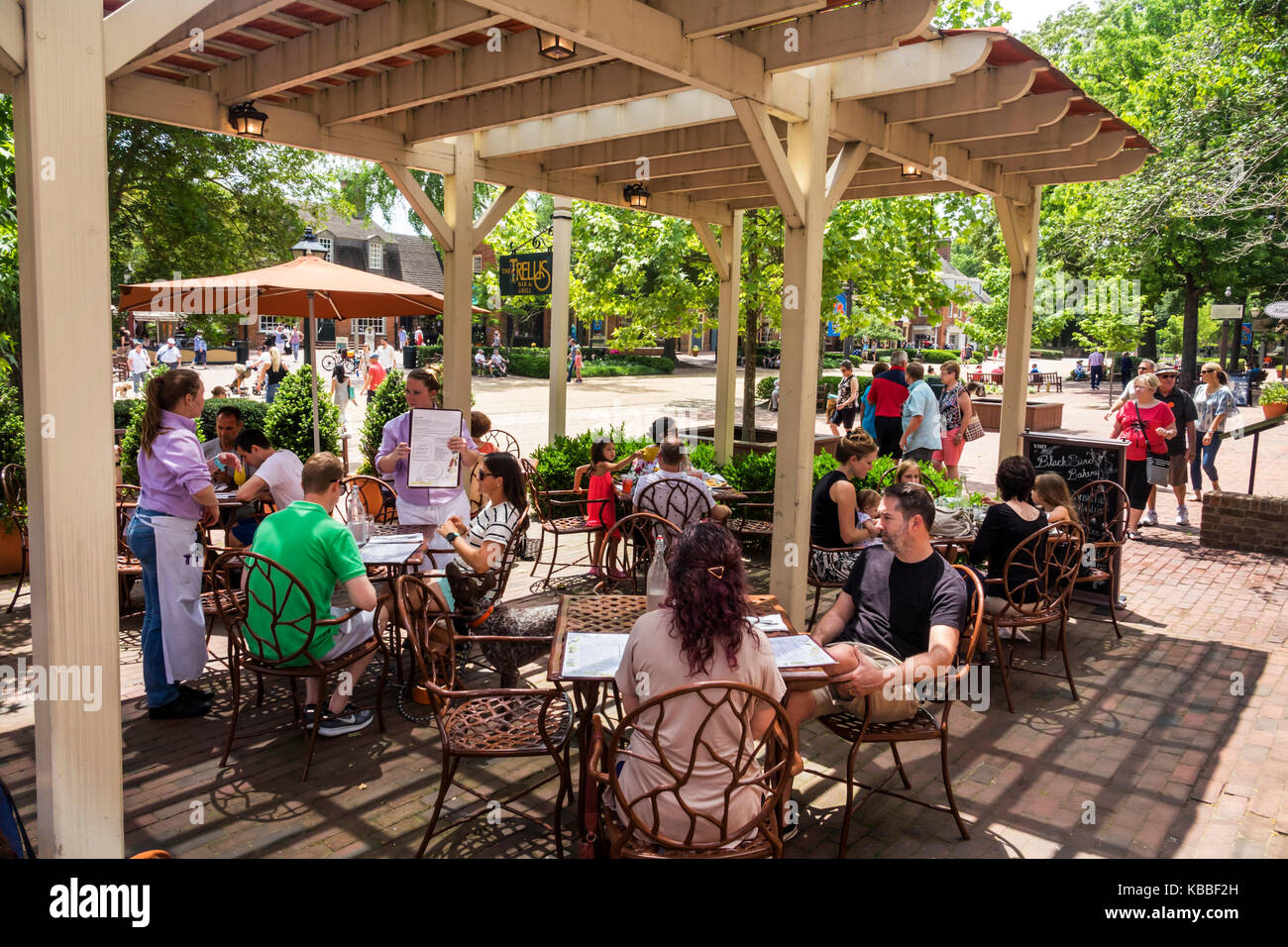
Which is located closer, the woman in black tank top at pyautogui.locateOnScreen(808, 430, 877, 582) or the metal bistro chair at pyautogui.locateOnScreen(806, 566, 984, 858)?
the metal bistro chair at pyautogui.locateOnScreen(806, 566, 984, 858)

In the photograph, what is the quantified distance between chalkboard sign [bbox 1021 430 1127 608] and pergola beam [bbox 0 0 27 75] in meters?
6.61

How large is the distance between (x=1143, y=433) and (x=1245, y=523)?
1.38 metres

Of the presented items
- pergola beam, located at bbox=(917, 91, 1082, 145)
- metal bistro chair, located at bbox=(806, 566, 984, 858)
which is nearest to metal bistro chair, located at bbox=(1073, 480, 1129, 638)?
pergola beam, located at bbox=(917, 91, 1082, 145)

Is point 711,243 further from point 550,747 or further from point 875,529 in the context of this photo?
point 550,747

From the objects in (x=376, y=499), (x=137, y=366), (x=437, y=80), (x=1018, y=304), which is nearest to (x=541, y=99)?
(x=437, y=80)

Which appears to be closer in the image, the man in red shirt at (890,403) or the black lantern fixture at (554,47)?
the black lantern fixture at (554,47)

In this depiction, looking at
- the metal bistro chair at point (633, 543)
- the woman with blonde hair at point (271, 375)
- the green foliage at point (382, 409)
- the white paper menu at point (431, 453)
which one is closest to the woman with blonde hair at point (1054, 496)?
the metal bistro chair at point (633, 543)

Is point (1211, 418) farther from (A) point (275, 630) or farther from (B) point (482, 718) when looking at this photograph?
(A) point (275, 630)

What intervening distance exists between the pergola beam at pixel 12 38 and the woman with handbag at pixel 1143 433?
29.9 feet

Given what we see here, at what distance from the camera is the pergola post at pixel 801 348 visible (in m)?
5.62

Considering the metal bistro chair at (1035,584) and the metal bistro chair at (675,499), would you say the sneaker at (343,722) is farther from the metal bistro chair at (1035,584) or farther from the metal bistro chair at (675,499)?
the metal bistro chair at (1035,584)

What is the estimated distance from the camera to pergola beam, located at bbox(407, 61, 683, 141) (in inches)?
226

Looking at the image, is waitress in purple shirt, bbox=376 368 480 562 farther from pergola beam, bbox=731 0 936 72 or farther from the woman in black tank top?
pergola beam, bbox=731 0 936 72

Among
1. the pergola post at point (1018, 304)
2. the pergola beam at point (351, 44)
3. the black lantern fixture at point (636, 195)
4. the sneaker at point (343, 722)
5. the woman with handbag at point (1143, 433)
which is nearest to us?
the sneaker at point (343, 722)
